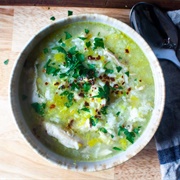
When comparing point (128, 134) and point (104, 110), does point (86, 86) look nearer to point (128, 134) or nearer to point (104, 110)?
point (104, 110)

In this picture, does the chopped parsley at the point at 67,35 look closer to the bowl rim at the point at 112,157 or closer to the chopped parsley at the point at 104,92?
the bowl rim at the point at 112,157

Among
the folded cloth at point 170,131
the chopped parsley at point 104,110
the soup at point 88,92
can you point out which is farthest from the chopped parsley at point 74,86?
the folded cloth at point 170,131

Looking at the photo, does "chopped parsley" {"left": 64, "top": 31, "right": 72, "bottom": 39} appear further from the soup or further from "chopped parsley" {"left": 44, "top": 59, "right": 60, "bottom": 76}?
"chopped parsley" {"left": 44, "top": 59, "right": 60, "bottom": 76}

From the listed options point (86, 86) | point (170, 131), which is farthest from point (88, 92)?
point (170, 131)

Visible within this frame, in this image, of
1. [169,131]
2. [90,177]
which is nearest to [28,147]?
[90,177]

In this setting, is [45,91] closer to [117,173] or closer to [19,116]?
[19,116]

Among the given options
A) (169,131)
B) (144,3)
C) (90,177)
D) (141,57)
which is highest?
(144,3)
